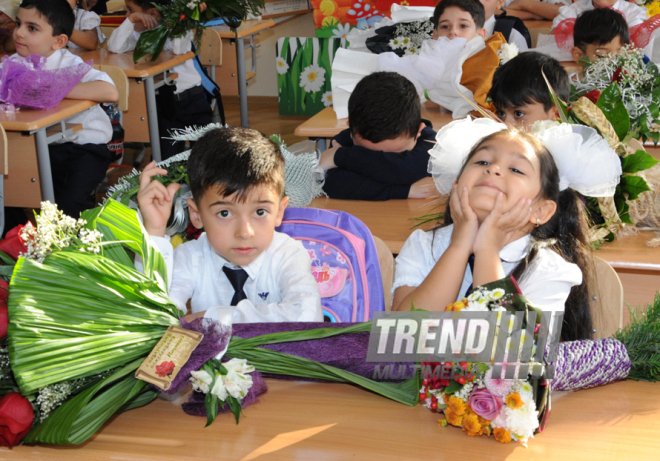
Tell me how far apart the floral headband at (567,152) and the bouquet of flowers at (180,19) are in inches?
120

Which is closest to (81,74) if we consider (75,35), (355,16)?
(75,35)

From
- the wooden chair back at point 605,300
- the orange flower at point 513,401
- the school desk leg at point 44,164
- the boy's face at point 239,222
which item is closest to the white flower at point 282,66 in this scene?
the school desk leg at point 44,164

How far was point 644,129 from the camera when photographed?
6.75 feet

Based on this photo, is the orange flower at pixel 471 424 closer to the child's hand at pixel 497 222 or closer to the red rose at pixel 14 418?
the child's hand at pixel 497 222

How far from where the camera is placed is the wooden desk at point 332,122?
2857 millimetres

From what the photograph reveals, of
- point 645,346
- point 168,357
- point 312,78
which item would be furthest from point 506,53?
point 312,78

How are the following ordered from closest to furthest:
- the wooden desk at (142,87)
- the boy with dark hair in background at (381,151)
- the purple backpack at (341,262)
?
the purple backpack at (341,262) → the boy with dark hair in background at (381,151) → the wooden desk at (142,87)

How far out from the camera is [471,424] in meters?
0.90

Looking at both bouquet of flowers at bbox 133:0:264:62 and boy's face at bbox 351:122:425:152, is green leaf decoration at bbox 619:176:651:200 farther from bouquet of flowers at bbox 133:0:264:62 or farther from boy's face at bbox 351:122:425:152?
bouquet of flowers at bbox 133:0:264:62

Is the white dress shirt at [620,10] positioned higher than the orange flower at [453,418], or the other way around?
the white dress shirt at [620,10]

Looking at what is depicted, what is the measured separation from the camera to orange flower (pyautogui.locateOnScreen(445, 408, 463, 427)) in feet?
3.01

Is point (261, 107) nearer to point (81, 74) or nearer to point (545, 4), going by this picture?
point (545, 4)

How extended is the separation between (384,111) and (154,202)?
1.12 m

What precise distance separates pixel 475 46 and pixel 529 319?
7.85 ft
